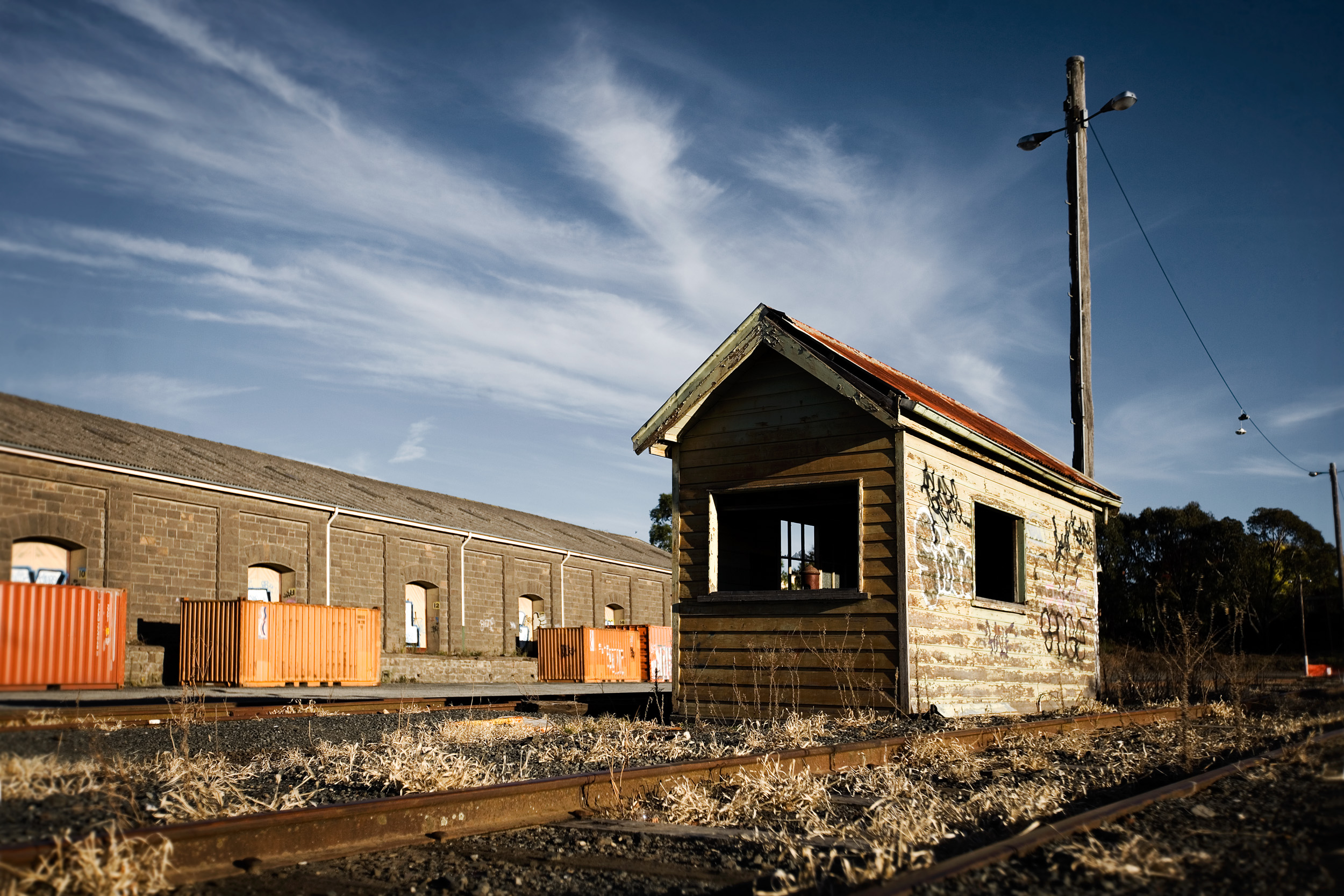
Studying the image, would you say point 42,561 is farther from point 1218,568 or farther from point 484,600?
point 1218,568

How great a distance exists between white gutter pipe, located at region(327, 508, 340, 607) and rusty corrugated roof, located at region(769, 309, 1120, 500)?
1836 centimetres

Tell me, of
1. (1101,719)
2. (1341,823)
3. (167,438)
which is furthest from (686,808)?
(167,438)

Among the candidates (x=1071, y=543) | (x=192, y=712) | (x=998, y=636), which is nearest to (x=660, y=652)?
(x=1071, y=543)

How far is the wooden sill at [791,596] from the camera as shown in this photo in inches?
392

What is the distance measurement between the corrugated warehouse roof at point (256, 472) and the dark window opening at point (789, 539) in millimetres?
12278

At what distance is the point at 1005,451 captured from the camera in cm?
1151

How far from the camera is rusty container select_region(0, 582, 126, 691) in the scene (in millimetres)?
14352

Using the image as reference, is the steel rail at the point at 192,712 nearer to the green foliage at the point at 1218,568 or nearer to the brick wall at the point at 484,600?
the brick wall at the point at 484,600

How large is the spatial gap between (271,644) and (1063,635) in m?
17.2

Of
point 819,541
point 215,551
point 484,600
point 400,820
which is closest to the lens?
point 400,820

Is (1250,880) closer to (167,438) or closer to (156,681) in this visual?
(156,681)

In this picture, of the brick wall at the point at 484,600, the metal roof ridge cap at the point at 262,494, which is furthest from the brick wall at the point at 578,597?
the brick wall at the point at 484,600

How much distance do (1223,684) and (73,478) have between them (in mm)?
21056

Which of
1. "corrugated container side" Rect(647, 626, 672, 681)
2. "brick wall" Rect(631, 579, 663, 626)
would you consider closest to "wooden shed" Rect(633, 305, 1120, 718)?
"corrugated container side" Rect(647, 626, 672, 681)
